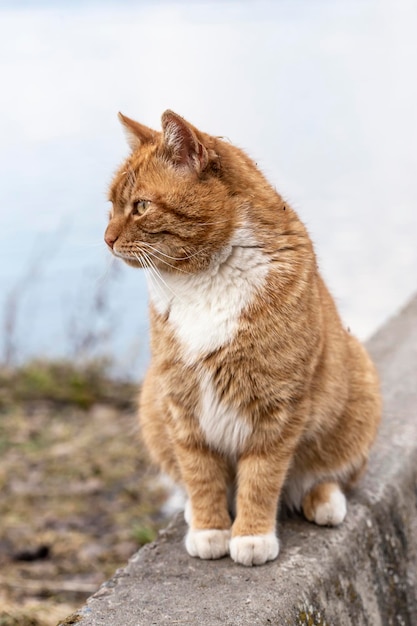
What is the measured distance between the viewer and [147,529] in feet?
11.6

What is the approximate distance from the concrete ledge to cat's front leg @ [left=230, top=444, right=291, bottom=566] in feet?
0.15

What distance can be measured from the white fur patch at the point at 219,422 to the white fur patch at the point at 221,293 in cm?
9

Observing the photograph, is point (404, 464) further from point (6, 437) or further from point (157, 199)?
point (6, 437)

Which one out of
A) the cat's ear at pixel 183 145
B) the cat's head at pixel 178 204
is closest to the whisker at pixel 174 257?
the cat's head at pixel 178 204

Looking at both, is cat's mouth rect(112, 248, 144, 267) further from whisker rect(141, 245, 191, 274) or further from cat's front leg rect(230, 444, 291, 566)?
cat's front leg rect(230, 444, 291, 566)

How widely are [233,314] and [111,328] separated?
313 cm

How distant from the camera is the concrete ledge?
2.04m

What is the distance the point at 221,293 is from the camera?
218cm

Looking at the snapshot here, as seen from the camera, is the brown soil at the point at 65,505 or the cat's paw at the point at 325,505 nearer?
the cat's paw at the point at 325,505

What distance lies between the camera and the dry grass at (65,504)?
10.3 ft

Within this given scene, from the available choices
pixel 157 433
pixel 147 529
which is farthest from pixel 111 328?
pixel 157 433

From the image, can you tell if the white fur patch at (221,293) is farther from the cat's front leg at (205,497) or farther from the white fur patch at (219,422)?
the cat's front leg at (205,497)

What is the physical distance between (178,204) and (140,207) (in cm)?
11

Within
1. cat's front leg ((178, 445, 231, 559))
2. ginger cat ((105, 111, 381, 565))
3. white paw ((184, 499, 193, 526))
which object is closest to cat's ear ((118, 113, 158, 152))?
ginger cat ((105, 111, 381, 565))
